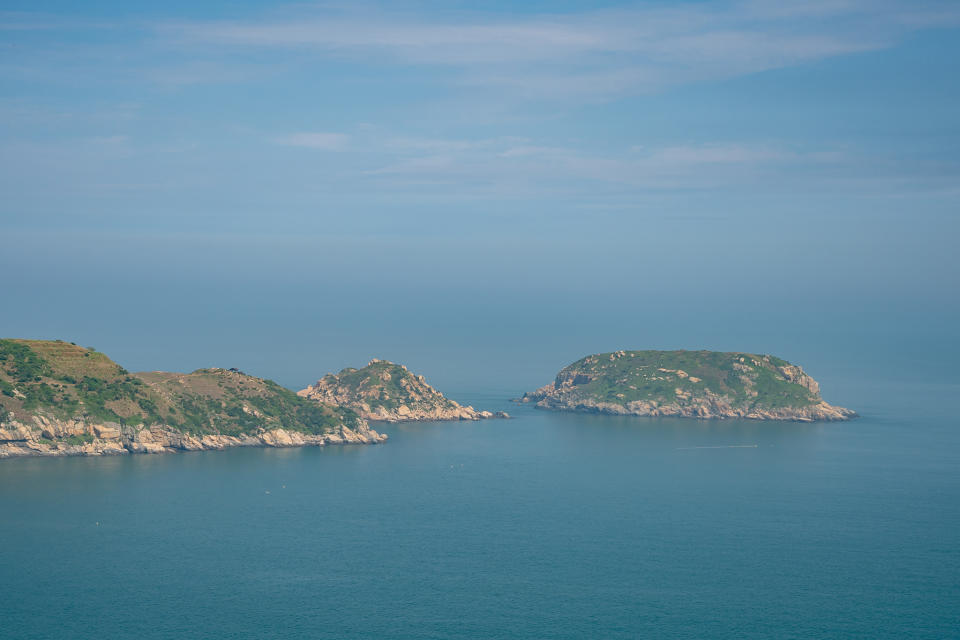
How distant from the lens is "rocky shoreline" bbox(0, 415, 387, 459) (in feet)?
526

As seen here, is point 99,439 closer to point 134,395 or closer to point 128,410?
point 128,410

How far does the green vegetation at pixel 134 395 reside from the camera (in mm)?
165125

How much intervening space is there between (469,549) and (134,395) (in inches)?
3373

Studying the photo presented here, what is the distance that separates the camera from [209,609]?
95.0m

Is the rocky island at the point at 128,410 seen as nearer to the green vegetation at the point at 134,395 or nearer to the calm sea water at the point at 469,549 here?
the green vegetation at the point at 134,395

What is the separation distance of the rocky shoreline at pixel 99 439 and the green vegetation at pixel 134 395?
49.8 inches

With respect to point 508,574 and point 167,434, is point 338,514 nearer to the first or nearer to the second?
point 508,574

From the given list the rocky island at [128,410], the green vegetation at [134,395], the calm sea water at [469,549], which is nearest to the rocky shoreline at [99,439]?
the rocky island at [128,410]

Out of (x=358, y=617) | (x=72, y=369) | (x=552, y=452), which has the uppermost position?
(x=72, y=369)

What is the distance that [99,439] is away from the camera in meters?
166

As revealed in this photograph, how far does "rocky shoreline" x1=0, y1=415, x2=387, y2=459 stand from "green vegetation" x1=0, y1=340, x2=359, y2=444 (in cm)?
126

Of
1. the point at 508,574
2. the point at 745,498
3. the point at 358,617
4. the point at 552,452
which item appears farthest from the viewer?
the point at 552,452

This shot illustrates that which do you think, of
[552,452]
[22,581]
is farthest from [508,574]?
[552,452]

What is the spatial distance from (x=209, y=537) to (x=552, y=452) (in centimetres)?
8982
